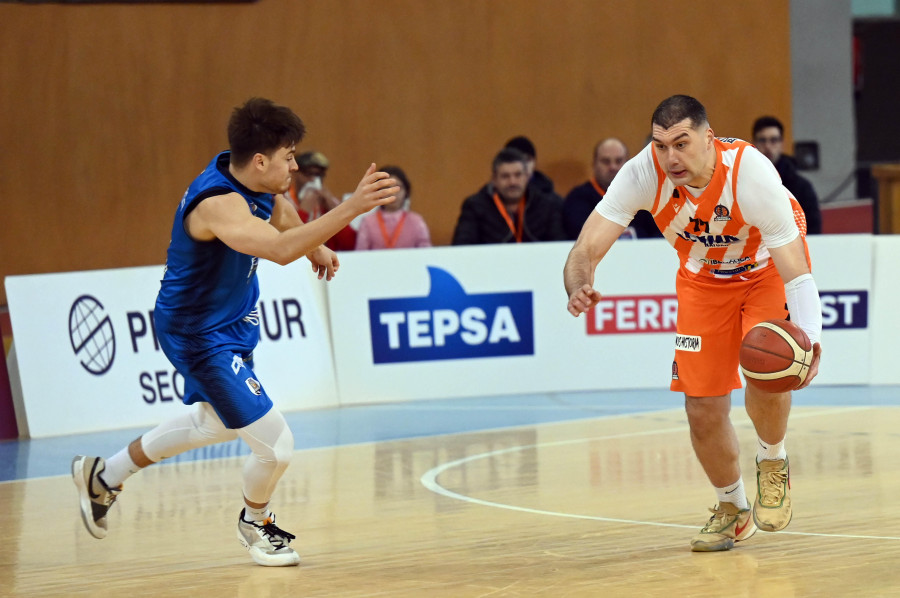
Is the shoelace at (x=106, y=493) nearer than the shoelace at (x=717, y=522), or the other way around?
the shoelace at (x=717, y=522)

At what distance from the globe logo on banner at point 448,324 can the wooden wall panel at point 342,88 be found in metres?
3.85

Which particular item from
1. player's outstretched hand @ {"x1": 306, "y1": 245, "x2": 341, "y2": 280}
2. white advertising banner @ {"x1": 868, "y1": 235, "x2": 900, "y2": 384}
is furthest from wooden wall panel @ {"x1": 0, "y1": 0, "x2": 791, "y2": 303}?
player's outstretched hand @ {"x1": 306, "y1": 245, "x2": 341, "y2": 280}

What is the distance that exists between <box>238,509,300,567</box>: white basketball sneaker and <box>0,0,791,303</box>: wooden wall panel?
764cm

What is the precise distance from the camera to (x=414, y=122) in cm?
1354

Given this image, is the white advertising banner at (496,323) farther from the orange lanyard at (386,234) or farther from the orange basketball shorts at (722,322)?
the orange basketball shorts at (722,322)

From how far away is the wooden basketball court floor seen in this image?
5.04 meters

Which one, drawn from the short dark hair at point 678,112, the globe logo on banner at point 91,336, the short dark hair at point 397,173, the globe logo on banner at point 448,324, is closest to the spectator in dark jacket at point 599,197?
the globe logo on banner at point 448,324

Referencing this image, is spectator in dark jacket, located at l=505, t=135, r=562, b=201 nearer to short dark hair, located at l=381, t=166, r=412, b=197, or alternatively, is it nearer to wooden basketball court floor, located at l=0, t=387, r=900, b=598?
short dark hair, located at l=381, t=166, r=412, b=197

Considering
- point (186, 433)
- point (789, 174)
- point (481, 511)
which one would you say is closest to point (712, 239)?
point (481, 511)

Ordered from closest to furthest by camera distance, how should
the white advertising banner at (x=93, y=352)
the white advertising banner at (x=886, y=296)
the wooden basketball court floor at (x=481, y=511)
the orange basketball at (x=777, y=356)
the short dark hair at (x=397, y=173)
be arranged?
the orange basketball at (x=777, y=356), the wooden basketball court floor at (x=481, y=511), the white advertising banner at (x=93, y=352), the white advertising banner at (x=886, y=296), the short dark hair at (x=397, y=173)

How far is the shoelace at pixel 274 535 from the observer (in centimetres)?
542

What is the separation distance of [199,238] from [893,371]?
6.63 metres

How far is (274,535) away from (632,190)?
2165mm

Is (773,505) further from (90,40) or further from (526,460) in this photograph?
(90,40)
